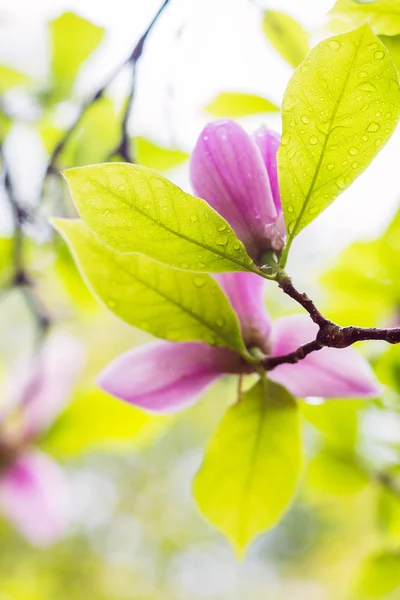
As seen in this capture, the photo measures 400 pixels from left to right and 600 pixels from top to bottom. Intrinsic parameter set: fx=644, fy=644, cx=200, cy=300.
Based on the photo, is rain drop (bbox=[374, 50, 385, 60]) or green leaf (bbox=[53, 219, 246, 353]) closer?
rain drop (bbox=[374, 50, 385, 60])

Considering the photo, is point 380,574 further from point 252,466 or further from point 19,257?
point 19,257

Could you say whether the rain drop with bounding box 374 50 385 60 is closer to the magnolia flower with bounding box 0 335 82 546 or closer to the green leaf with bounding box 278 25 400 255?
the green leaf with bounding box 278 25 400 255

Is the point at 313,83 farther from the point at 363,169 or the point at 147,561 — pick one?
the point at 147,561

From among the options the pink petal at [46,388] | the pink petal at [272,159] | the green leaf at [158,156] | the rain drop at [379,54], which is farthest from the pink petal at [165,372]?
the pink petal at [46,388]

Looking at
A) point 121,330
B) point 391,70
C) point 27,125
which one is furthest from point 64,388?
point 121,330

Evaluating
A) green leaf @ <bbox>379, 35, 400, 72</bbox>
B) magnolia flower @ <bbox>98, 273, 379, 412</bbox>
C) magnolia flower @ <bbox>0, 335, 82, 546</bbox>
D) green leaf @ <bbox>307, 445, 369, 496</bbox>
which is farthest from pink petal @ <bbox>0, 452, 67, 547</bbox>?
green leaf @ <bbox>379, 35, 400, 72</bbox>

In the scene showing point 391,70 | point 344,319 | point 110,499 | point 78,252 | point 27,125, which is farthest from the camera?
point 110,499

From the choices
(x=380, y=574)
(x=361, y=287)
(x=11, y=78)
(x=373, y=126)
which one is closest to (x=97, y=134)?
(x=11, y=78)

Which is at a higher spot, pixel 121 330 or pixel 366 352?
pixel 366 352
